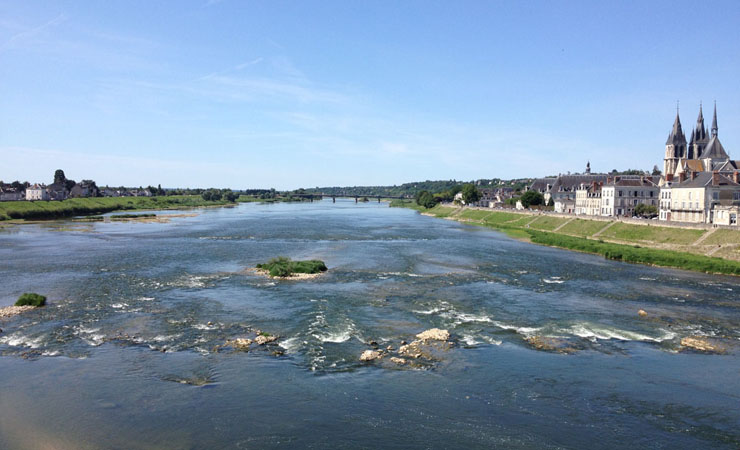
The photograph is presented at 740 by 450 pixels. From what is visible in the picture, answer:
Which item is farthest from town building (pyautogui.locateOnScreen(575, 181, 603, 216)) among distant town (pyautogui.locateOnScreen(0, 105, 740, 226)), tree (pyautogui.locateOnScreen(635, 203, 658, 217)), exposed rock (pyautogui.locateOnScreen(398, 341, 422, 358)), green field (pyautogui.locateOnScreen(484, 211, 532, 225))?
exposed rock (pyautogui.locateOnScreen(398, 341, 422, 358))

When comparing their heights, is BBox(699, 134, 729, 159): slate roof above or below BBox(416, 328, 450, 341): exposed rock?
above

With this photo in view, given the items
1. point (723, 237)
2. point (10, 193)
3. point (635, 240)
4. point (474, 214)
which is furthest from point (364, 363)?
point (10, 193)

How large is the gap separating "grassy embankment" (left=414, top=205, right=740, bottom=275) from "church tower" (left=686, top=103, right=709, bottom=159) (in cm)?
3546

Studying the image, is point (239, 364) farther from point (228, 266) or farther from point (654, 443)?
point (228, 266)

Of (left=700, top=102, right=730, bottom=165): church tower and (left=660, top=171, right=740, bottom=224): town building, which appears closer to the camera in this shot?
(left=660, top=171, right=740, bottom=224): town building

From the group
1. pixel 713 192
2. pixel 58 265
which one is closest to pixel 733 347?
pixel 713 192

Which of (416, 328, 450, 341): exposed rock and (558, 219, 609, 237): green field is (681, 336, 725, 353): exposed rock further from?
(558, 219, 609, 237): green field

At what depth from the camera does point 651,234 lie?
6631cm

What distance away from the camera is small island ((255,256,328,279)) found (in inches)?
1833

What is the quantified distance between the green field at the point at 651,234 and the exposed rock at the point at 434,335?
44.8m

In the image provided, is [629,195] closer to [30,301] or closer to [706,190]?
[706,190]

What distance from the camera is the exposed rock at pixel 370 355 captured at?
81.8 ft

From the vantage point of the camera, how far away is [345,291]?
40500 millimetres

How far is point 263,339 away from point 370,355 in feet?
20.9
